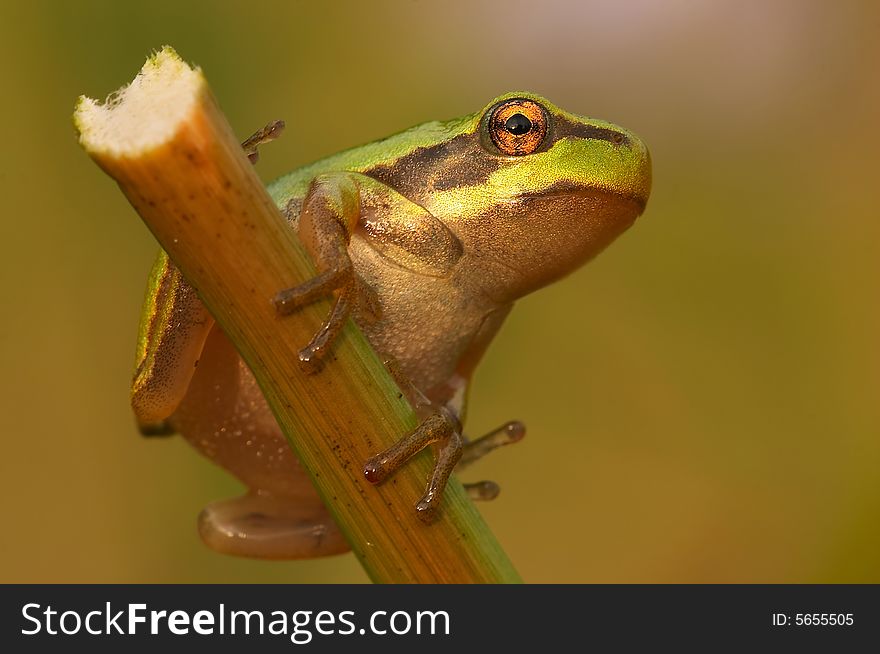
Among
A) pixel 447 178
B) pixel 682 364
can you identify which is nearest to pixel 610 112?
pixel 682 364

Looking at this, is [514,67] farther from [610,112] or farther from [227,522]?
[227,522]

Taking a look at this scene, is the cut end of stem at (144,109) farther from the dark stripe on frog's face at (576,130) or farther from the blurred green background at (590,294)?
the blurred green background at (590,294)

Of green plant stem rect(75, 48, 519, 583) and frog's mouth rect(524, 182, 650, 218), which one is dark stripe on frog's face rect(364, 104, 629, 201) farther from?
green plant stem rect(75, 48, 519, 583)

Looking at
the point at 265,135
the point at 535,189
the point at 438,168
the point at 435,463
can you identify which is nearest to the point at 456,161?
the point at 438,168

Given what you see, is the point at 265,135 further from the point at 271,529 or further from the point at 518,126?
the point at 271,529

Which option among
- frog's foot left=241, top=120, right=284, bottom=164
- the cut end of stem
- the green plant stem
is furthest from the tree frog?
the cut end of stem

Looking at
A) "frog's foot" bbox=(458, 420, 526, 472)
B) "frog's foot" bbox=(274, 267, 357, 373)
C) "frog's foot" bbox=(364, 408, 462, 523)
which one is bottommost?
"frog's foot" bbox=(458, 420, 526, 472)
